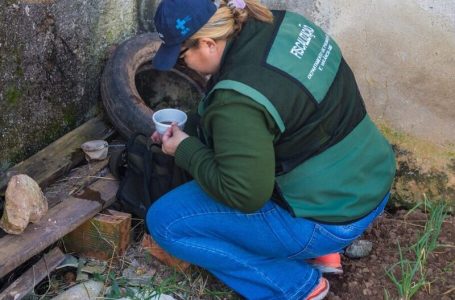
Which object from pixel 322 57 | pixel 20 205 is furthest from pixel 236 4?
pixel 20 205

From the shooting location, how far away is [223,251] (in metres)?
2.74

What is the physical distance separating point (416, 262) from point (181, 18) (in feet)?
5.45

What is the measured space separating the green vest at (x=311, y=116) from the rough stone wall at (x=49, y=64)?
1173 millimetres

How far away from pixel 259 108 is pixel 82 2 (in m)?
1.75

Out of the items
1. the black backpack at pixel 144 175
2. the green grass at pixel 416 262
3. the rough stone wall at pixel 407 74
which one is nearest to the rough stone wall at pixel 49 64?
the black backpack at pixel 144 175

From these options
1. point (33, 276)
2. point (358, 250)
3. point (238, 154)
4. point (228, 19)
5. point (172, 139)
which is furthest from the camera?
point (358, 250)

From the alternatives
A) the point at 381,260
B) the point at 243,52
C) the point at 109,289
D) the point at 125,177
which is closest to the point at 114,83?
the point at 125,177

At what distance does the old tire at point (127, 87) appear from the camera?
11.7ft

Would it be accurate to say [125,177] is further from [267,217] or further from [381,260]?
[381,260]

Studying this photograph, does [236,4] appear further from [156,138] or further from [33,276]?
[33,276]

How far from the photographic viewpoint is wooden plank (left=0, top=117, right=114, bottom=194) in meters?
3.19

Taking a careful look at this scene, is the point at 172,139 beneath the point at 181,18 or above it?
beneath

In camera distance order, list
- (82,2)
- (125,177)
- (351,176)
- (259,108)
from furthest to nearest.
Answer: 1. (82,2)
2. (125,177)
3. (351,176)
4. (259,108)

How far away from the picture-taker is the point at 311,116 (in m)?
2.38
